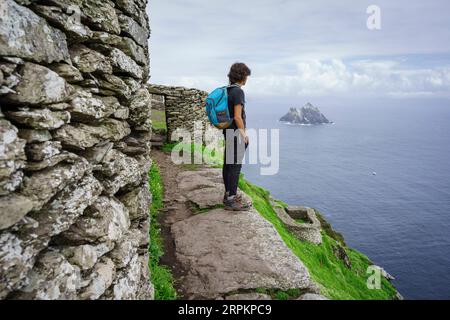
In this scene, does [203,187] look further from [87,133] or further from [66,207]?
[66,207]

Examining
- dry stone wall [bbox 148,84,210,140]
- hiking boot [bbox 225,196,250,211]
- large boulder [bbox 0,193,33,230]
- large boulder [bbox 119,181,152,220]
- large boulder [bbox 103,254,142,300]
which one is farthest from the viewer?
dry stone wall [bbox 148,84,210,140]

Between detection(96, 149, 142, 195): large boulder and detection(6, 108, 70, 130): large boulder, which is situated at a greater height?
detection(6, 108, 70, 130): large boulder

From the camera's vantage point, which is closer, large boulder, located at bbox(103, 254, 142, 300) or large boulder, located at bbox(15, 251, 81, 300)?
large boulder, located at bbox(15, 251, 81, 300)

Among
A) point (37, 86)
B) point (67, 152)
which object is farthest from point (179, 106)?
point (37, 86)

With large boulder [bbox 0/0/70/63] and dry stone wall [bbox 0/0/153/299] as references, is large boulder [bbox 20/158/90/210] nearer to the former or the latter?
dry stone wall [bbox 0/0/153/299]

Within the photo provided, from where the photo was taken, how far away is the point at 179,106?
68.4ft

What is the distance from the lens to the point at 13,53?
3359 mm

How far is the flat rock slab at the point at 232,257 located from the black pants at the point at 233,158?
1.02m

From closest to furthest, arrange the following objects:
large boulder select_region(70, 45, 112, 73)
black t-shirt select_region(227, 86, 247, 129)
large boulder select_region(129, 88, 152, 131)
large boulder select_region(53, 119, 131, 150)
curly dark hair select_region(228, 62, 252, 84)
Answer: large boulder select_region(53, 119, 131, 150) < large boulder select_region(70, 45, 112, 73) < large boulder select_region(129, 88, 152, 131) < black t-shirt select_region(227, 86, 247, 129) < curly dark hair select_region(228, 62, 252, 84)

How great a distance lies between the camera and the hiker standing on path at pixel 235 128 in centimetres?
850

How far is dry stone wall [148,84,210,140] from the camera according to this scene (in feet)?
67.6

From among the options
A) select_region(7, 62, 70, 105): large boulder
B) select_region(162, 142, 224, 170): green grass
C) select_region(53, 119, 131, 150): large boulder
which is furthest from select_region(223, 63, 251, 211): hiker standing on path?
select_region(162, 142, 224, 170): green grass

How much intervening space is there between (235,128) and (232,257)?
334 centimetres

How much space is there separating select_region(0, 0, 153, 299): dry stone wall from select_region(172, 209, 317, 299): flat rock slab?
1.57 meters
